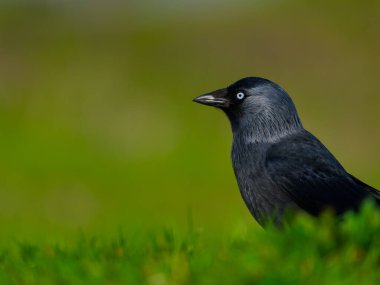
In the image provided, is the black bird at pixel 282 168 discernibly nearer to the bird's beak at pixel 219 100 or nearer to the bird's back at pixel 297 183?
the bird's back at pixel 297 183

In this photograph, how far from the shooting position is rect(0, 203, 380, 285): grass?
4094 mm

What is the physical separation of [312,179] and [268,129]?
2.73 feet

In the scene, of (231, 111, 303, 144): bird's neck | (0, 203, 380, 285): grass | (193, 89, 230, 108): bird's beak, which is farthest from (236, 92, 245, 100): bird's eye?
(0, 203, 380, 285): grass

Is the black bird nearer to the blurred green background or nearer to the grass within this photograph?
the grass

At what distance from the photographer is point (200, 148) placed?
20.7 metres

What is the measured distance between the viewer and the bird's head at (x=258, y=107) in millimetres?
7090

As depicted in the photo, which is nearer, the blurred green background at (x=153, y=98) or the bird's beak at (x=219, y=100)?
the bird's beak at (x=219, y=100)

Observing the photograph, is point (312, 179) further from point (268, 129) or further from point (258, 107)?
point (258, 107)

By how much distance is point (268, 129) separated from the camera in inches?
279

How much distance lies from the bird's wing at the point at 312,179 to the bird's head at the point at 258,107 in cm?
43

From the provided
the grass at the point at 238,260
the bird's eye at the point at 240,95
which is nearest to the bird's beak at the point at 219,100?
the bird's eye at the point at 240,95

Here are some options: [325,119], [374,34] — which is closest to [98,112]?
[325,119]

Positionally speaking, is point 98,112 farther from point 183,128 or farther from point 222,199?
point 222,199

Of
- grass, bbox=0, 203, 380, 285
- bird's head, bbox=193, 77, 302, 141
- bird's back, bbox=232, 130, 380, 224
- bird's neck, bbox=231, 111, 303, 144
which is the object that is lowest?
grass, bbox=0, 203, 380, 285
